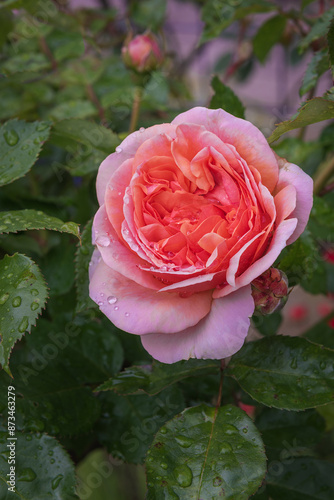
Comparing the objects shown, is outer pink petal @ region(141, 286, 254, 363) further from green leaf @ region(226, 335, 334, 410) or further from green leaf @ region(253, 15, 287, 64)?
green leaf @ region(253, 15, 287, 64)

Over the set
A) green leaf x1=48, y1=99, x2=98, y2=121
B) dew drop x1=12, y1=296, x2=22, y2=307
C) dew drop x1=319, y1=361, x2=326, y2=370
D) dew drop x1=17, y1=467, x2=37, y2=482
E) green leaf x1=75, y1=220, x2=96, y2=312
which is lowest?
dew drop x1=17, y1=467, x2=37, y2=482

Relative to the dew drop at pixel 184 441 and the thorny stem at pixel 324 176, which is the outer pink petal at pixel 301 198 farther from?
the thorny stem at pixel 324 176

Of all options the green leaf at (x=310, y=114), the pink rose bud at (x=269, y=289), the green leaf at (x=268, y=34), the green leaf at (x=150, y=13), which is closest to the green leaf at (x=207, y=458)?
the pink rose bud at (x=269, y=289)

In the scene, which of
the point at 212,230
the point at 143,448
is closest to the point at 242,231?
the point at 212,230

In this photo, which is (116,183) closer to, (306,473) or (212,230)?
(212,230)

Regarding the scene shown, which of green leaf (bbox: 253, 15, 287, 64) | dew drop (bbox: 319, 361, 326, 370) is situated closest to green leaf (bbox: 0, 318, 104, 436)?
dew drop (bbox: 319, 361, 326, 370)

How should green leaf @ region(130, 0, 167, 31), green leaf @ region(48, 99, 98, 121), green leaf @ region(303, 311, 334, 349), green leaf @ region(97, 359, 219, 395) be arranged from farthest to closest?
green leaf @ region(130, 0, 167, 31) < green leaf @ region(48, 99, 98, 121) < green leaf @ region(303, 311, 334, 349) < green leaf @ region(97, 359, 219, 395)
